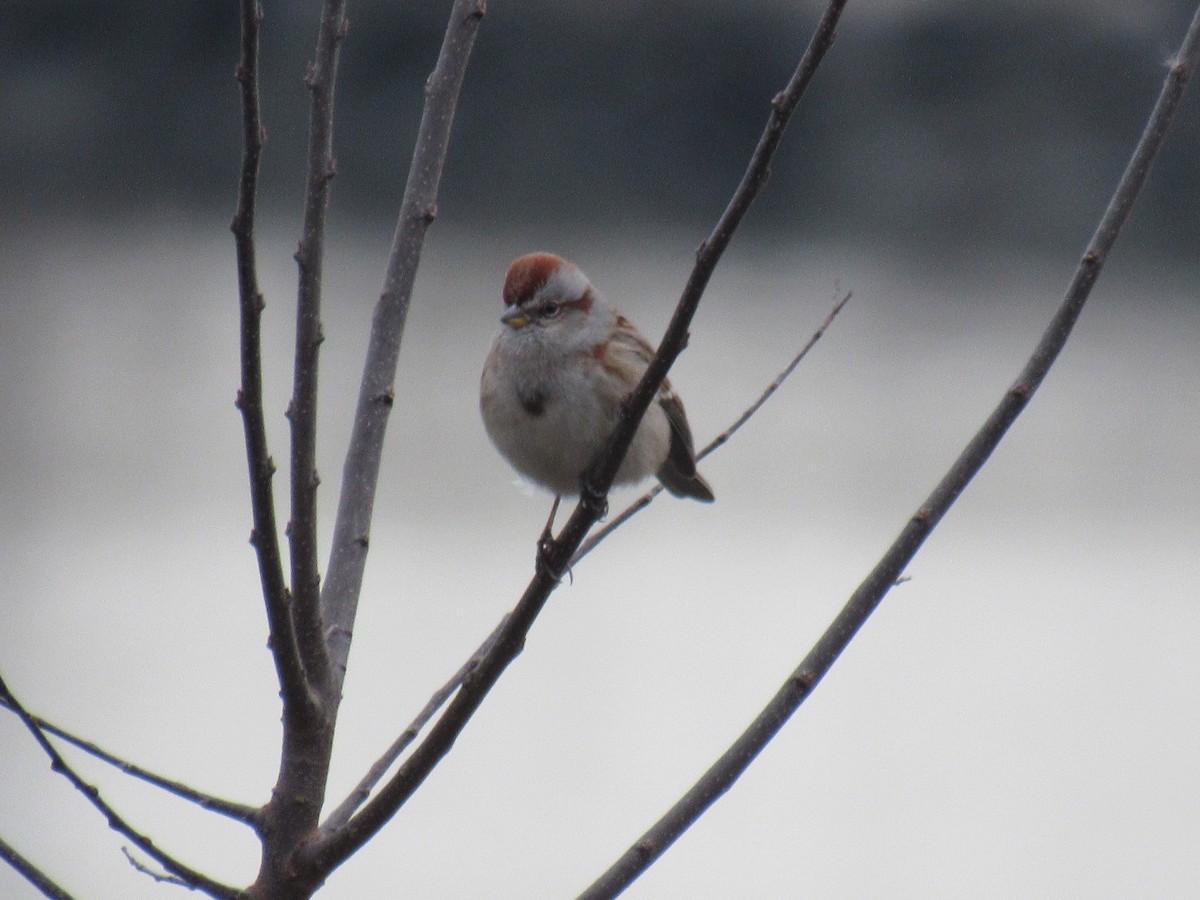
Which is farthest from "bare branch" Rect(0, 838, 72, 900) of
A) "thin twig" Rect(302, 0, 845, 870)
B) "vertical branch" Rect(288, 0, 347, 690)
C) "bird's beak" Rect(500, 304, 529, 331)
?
"bird's beak" Rect(500, 304, 529, 331)

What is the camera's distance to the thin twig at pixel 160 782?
228 centimetres

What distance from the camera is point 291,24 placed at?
751 centimetres

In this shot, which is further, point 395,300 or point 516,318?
point 516,318

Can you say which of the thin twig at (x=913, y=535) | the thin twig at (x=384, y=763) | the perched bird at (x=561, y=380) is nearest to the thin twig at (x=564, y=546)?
the thin twig at (x=384, y=763)

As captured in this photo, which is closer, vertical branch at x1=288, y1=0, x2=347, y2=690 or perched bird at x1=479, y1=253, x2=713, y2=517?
vertical branch at x1=288, y1=0, x2=347, y2=690

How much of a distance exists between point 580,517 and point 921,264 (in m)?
6.44

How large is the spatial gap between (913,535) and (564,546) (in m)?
0.66

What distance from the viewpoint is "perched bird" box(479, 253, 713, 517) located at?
371 cm

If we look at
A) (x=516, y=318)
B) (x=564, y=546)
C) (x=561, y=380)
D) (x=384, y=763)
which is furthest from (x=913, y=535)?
(x=516, y=318)

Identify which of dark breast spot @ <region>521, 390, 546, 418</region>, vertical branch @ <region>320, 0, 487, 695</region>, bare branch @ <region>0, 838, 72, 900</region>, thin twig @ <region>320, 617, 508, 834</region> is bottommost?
thin twig @ <region>320, 617, 508, 834</region>

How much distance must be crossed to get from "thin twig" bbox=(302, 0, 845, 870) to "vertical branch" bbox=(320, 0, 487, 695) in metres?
0.39

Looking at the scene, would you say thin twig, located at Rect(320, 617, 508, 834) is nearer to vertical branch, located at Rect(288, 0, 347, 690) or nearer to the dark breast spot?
vertical branch, located at Rect(288, 0, 347, 690)

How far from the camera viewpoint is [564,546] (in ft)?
8.72

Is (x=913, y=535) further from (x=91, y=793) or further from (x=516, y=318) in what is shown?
(x=516, y=318)
